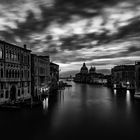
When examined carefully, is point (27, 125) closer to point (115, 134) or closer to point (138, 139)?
point (115, 134)

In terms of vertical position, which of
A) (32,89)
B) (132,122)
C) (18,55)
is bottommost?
(132,122)

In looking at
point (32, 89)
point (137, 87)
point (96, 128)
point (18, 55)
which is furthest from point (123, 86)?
point (96, 128)

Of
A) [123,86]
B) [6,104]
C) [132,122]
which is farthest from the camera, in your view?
[123,86]

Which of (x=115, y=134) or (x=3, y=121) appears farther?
(x=3, y=121)

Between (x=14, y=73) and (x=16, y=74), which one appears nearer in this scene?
(x=14, y=73)

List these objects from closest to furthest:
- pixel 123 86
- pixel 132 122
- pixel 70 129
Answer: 1. pixel 70 129
2. pixel 132 122
3. pixel 123 86

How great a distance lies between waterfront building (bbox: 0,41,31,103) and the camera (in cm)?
4034

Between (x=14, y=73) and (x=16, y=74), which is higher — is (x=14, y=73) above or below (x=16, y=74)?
above

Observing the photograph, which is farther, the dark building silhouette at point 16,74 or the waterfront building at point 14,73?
the dark building silhouette at point 16,74

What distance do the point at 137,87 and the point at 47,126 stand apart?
4726 cm

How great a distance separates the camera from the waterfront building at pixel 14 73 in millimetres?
40344

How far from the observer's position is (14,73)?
45281 mm

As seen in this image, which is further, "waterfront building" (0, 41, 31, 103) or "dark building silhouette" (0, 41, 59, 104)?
"dark building silhouette" (0, 41, 59, 104)

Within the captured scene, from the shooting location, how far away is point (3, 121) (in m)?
28.1
